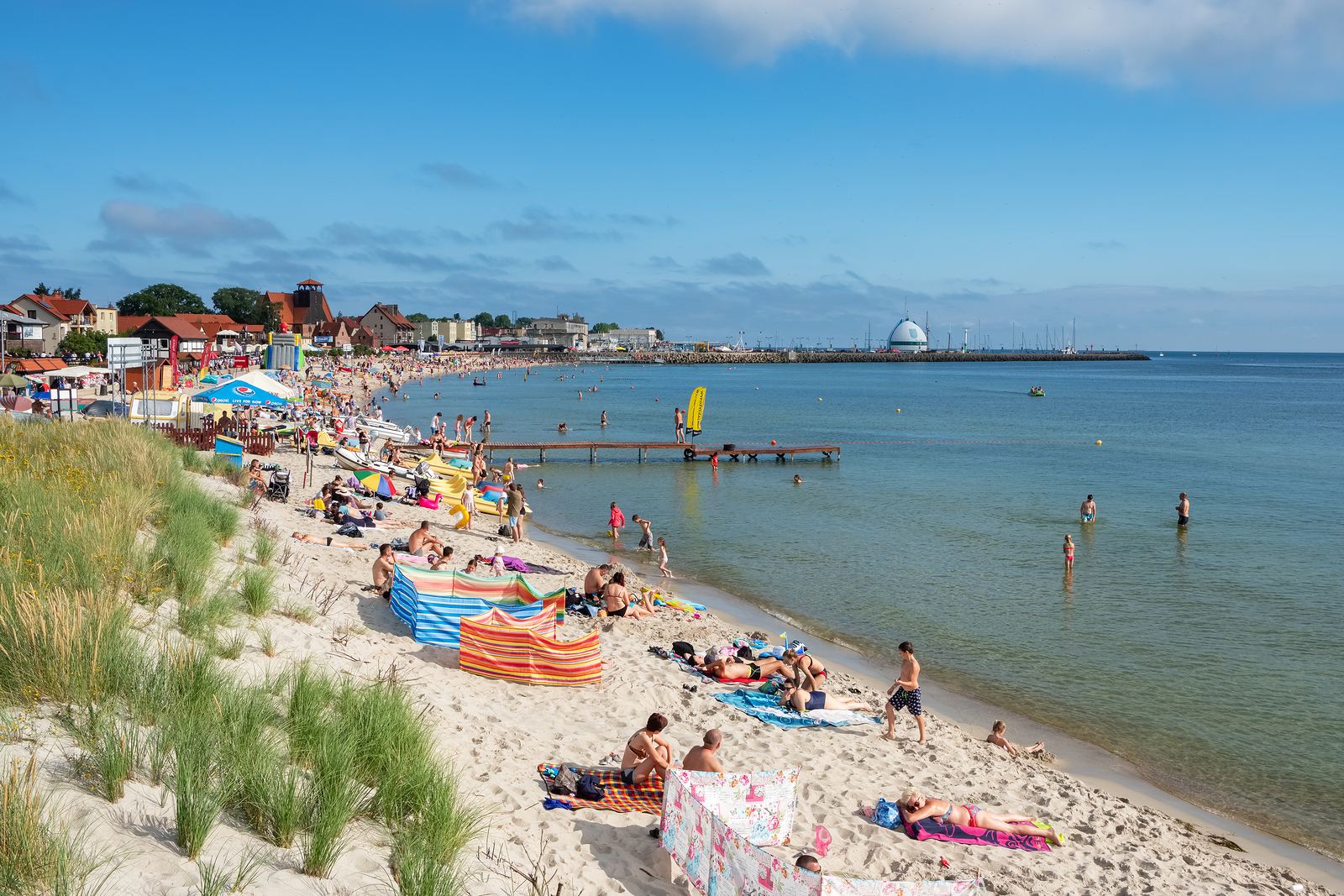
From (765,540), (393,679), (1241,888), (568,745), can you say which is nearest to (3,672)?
(393,679)

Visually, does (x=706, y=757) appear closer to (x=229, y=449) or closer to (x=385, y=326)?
(x=229, y=449)

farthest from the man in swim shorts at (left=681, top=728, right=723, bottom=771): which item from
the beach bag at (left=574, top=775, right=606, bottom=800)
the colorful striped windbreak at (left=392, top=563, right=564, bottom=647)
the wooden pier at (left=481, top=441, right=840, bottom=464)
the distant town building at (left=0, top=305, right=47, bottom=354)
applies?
the distant town building at (left=0, top=305, right=47, bottom=354)

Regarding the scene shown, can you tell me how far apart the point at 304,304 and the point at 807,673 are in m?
133

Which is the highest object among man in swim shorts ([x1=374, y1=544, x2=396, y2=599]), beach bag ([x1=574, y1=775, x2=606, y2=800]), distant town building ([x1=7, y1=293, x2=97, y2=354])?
distant town building ([x1=7, y1=293, x2=97, y2=354])

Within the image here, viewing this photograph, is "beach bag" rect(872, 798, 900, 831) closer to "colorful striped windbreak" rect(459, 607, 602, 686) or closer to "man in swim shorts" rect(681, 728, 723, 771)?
"man in swim shorts" rect(681, 728, 723, 771)

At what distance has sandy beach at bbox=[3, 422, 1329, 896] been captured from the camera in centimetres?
479

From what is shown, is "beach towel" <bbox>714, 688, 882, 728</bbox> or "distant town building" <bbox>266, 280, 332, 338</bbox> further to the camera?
"distant town building" <bbox>266, 280, 332, 338</bbox>

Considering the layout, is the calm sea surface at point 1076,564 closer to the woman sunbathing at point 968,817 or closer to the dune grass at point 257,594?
the woman sunbathing at point 968,817

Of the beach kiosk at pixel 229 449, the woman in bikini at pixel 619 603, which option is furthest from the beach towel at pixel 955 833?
the beach kiosk at pixel 229 449

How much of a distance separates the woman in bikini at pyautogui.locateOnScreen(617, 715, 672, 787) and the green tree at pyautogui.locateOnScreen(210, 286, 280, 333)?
118 m

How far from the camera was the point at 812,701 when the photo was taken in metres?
10.5

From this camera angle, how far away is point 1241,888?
7598 mm

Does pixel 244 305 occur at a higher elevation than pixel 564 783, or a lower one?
higher

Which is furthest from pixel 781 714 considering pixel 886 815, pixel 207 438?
pixel 207 438
